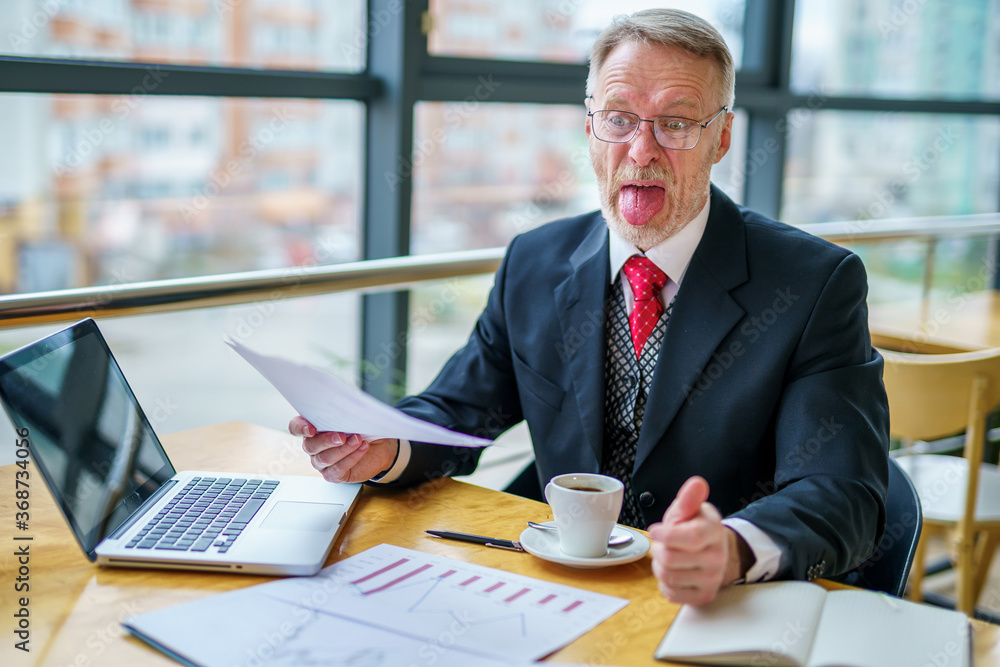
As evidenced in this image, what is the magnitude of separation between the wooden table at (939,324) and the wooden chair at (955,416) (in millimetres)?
197

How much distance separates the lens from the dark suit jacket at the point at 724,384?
3.80 ft

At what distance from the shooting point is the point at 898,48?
152 inches

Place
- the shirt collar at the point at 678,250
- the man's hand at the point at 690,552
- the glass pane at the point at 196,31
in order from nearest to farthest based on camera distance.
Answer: the man's hand at the point at 690,552 → the shirt collar at the point at 678,250 → the glass pane at the point at 196,31

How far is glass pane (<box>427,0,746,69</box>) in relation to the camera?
2.61 m

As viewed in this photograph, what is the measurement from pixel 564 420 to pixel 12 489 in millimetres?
759

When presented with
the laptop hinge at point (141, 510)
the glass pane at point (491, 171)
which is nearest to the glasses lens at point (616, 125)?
the laptop hinge at point (141, 510)

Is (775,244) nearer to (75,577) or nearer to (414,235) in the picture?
(75,577)

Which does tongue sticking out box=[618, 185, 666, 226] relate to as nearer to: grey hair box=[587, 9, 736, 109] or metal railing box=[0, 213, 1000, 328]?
grey hair box=[587, 9, 736, 109]

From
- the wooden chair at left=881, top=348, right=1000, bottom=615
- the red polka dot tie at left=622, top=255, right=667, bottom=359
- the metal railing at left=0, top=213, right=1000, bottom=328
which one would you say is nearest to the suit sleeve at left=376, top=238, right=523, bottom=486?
the red polka dot tie at left=622, top=255, right=667, bottom=359

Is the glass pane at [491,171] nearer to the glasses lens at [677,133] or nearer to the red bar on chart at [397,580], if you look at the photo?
the glasses lens at [677,133]

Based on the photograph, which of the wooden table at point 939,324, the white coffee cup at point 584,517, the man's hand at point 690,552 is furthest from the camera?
the wooden table at point 939,324

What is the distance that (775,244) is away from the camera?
1425 mm

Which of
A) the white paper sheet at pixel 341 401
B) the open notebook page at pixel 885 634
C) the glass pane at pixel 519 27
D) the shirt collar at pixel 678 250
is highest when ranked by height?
the glass pane at pixel 519 27

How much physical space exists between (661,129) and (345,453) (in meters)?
0.66
